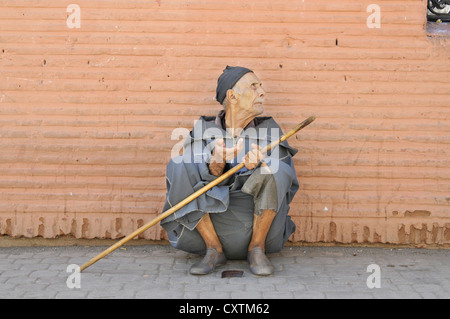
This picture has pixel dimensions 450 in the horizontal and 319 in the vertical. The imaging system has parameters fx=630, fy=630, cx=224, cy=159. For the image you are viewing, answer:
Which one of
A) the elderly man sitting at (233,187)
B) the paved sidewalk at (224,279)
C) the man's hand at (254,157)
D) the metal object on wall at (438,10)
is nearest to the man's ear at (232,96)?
the elderly man sitting at (233,187)

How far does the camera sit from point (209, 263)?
4.25 meters

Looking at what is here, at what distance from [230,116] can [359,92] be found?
3.52 ft

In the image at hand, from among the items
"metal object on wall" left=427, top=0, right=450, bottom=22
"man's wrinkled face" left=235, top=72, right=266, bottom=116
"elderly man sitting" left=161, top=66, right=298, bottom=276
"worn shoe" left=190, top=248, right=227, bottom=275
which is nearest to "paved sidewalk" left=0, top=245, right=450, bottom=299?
"worn shoe" left=190, top=248, right=227, bottom=275

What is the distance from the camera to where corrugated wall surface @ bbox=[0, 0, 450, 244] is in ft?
15.8

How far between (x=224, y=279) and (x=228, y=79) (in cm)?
138

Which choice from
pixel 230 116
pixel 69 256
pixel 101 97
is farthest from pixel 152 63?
pixel 69 256

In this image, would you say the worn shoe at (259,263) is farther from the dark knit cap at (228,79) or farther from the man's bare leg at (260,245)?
the dark knit cap at (228,79)

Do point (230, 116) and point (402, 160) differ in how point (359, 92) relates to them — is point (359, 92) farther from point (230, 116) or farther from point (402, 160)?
point (230, 116)

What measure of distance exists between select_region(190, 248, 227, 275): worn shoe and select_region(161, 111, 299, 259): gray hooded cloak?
0.36 feet

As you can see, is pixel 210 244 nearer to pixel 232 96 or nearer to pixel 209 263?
pixel 209 263

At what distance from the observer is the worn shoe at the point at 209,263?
4180 mm

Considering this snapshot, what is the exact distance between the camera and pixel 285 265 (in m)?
A: 4.46

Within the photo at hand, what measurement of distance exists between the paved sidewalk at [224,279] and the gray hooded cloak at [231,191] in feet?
0.69

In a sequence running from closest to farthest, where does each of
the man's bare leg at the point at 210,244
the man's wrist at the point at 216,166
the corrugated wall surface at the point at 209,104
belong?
the man's wrist at the point at 216,166 → the man's bare leg at the point at 210,244 → the corrugated wall surface at the point at 209,104
